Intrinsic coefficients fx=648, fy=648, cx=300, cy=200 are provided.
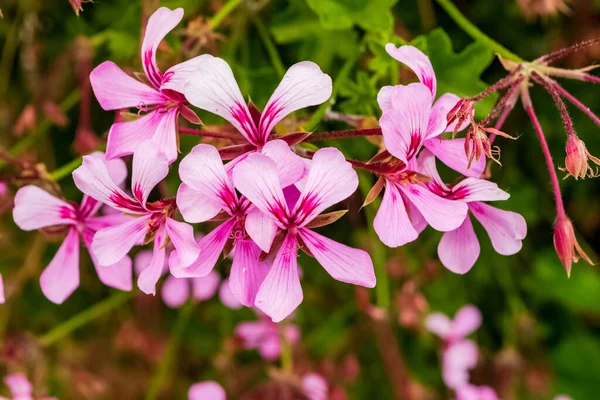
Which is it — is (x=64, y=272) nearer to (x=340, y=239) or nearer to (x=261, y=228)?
(x=261, y=228)

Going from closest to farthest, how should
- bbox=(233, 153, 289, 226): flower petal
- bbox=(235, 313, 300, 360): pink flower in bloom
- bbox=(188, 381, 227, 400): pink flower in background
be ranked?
1. bbox=(233, 153, 289, 226): flower petal
2. bbox=(188, 381, 227, 400): pink flower in background
3. bbox=(235, 313, 300, 360): pink flower in bloom

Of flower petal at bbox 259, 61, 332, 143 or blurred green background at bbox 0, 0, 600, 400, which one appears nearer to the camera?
flower petal at bbox 259, 61, 332, 143

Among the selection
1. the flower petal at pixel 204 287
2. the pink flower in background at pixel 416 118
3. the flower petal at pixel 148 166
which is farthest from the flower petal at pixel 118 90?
the flower petal at pixel 204 287

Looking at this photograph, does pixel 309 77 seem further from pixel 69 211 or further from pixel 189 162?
pixel 69 211

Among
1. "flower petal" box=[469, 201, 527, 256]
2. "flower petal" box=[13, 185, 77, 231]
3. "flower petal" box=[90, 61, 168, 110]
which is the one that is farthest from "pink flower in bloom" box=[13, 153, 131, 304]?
"flower petal" box=[469, 201, 527, 256]


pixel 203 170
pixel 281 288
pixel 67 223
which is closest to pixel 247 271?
pixel 281 288

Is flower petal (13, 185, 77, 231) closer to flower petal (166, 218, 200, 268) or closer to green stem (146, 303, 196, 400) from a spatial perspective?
flower petal (166, 218, 200, 268)
